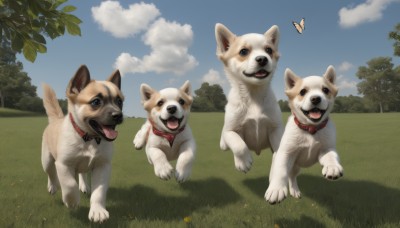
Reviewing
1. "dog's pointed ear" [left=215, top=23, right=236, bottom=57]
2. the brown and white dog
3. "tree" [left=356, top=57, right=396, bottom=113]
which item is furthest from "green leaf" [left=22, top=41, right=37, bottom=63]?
"tree" [left=356, top=57, right=396, bottom=113]

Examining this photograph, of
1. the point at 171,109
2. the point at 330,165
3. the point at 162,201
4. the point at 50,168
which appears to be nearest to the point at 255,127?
the point at 171,109

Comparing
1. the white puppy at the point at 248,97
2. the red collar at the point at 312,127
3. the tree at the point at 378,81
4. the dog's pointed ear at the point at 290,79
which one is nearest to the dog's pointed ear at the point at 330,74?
the dog's pointed ear at the point at 290,79

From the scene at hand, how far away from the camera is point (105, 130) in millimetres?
5375

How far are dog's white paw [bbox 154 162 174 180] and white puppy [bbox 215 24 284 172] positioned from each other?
1118 mm

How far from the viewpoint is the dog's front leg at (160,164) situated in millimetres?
5887

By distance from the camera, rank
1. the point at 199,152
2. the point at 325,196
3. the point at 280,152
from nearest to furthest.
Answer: the point at 280,152, the point at 325,196, the point at 199,152

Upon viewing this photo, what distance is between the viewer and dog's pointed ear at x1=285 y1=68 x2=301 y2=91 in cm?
561

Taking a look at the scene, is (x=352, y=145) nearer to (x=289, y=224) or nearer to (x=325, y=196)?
(x=325, y=196)

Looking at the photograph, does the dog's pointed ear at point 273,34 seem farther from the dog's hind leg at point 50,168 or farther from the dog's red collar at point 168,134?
the dog's hind leg at point 50,168

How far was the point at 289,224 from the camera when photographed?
587 centimetres

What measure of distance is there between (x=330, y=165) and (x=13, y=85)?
74.4 meters

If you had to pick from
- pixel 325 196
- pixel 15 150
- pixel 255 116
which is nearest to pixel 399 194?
pixel 325 196

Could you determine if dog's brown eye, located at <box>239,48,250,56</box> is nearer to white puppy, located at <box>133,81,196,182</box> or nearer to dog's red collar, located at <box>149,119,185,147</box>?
white puppy, located at <box>133,81,196,182</box>

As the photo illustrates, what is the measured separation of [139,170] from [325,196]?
4644 mm
